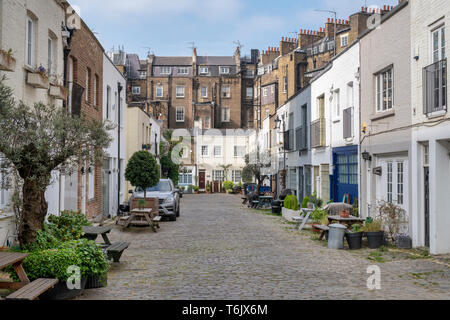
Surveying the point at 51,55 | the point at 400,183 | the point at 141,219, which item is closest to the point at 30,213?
the point at 51,55

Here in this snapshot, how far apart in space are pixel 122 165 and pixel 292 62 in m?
24.1

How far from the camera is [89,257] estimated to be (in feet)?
23.4

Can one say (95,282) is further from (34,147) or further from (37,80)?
(37,80)

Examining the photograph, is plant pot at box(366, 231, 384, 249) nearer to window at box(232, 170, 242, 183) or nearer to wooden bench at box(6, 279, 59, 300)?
wooden bench at box(6, 279, 59, 300)

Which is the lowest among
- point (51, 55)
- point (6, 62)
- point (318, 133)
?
point (318, 133)

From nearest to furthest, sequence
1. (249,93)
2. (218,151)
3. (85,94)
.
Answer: (85,94) → (218,151) → (249,93)

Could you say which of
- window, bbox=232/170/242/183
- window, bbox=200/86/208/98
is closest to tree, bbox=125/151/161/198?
window, bbox=232/170/242/183

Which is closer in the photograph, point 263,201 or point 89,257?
point 89,257

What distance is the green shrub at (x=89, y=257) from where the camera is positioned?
23.1 ft

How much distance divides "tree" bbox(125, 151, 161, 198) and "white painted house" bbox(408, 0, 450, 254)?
1005cm

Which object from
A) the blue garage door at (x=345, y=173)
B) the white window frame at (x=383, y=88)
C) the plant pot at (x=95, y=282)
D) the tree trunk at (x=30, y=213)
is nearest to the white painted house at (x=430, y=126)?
the white window frame at (x=383, y=88)

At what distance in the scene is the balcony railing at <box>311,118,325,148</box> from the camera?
67.3 feet

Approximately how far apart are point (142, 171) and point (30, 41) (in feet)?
27.4

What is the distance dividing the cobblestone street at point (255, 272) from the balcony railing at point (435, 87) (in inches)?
134
